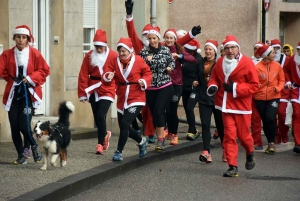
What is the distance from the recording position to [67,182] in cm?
1109

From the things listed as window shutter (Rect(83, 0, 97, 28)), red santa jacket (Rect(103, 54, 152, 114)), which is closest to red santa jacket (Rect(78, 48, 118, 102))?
red santa jacket (Rect(103, 54, 152, 114))

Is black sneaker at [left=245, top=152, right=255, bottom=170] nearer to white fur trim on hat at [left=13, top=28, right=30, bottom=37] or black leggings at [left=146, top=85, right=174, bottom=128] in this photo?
black leggings at [left=146, top=85, right=174, bottom=128]

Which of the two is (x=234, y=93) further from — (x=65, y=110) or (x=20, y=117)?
(x=20, y=117)

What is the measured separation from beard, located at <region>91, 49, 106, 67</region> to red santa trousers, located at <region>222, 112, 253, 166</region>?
2.29m

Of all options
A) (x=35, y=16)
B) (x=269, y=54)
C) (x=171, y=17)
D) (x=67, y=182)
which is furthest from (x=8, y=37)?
(x=171, y=17)

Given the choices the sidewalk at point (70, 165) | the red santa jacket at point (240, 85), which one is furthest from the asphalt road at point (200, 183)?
the red santa jacket at point (240, 85)

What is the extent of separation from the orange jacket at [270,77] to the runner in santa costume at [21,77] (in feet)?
13.6

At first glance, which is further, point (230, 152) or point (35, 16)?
point (35, 16)

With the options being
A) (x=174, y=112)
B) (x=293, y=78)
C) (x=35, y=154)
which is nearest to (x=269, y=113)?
(x=293, y=78)

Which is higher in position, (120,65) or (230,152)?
(120,65)

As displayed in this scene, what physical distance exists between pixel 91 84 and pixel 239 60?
2.53 meters

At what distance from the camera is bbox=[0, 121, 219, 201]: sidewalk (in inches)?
424

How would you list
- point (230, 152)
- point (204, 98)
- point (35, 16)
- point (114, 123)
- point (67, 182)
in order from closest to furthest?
point (67, 182)
point (230, 152)
point (204, 98)
point (35, 16)
point (114, 123)

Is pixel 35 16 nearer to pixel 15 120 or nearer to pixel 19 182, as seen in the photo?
pixel 15 120
